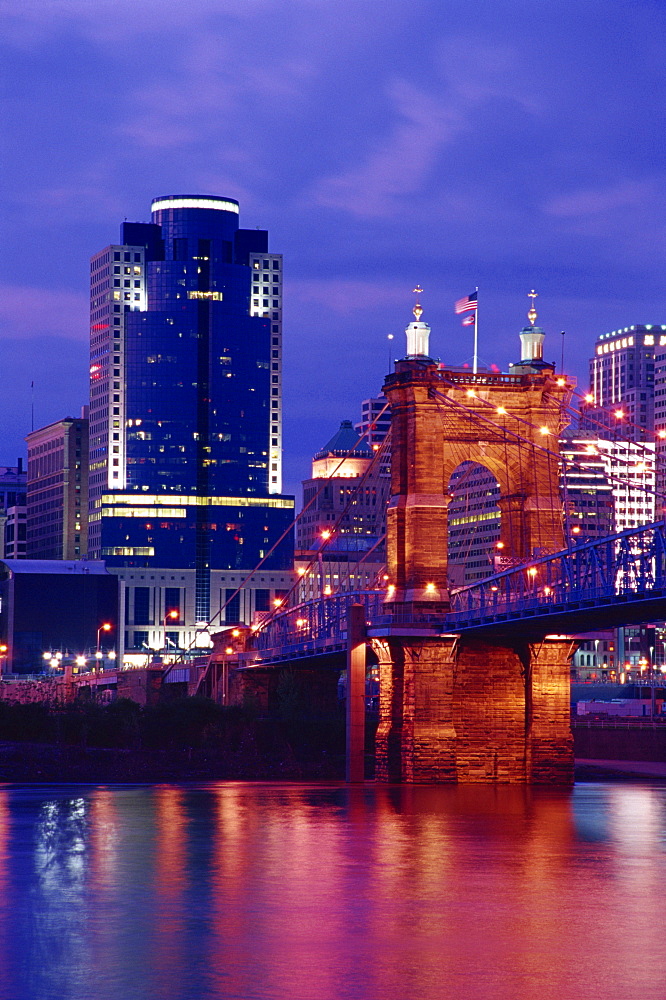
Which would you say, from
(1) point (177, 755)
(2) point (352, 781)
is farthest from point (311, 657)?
(2) point (352, 781)

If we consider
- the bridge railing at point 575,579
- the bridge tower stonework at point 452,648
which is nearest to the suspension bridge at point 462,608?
the bridge tower stonework at point 452,648

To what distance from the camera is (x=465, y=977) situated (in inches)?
1181

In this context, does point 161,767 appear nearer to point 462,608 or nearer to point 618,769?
point 462,608

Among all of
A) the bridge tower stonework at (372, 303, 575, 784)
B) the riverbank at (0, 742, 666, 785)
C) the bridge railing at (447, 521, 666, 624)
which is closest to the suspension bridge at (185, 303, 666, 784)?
the bridge tower stonework at (372, 303, 575, 784)

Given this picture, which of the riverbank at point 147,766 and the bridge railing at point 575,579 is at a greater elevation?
the bridge railing at point 575,579

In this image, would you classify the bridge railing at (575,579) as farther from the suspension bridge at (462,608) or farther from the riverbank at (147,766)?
the riverbank at (147,766)

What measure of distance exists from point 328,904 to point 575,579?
36.5m

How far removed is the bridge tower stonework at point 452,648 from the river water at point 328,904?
18300 millimetres

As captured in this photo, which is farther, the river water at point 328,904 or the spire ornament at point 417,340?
the spire ornament at point 417,340

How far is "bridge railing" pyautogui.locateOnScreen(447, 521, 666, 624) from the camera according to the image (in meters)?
67.2

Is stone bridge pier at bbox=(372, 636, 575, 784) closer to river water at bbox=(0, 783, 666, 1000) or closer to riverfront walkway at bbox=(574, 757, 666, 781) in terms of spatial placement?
riverfront walkway at bbox=(574, 757, 666, 781)

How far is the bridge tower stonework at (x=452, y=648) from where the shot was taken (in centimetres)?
8581

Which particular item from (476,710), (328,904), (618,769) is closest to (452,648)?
(476,710)

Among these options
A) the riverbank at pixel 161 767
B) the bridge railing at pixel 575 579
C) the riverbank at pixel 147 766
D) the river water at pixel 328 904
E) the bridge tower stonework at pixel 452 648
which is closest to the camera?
the river water at pixel 328 904
